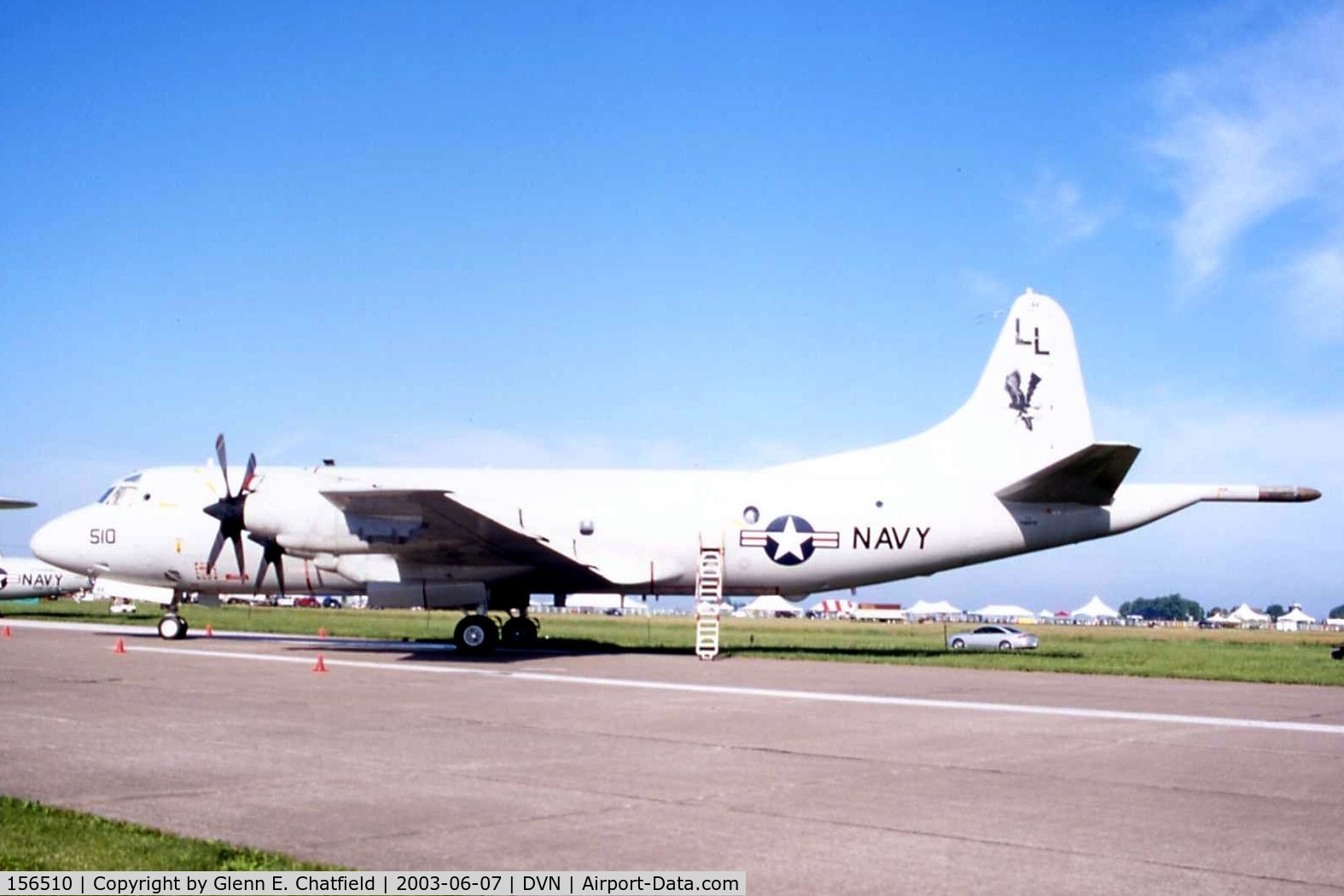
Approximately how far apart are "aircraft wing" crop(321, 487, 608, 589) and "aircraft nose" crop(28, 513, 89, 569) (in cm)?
938

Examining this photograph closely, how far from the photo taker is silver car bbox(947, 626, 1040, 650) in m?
47.0

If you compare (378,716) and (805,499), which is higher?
(805,499)

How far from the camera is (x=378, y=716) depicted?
49.7ft

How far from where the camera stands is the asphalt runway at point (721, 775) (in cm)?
792

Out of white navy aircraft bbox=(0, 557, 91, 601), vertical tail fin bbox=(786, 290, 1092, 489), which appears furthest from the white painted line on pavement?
white navy aircraft bbox=(0, 557, 91, 601)

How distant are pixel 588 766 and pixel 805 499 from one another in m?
16.3

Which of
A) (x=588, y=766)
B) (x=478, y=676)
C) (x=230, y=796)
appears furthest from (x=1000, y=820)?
(x=478, y=676)

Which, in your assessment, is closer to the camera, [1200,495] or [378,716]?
[378,716]

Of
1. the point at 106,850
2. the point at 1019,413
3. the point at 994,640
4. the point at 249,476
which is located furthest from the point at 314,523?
the point at 994,640

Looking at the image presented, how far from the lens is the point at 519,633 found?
29359 millimetres

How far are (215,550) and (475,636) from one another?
6594mm

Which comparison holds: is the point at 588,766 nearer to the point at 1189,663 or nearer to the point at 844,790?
the point at 844,790

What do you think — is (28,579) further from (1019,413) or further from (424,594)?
(1019,413)

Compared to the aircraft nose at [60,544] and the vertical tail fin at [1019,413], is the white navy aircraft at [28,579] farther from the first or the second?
the vertical tail fin at [1019,413]
